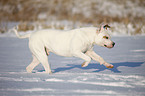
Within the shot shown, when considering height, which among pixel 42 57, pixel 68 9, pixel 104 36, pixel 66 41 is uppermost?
pixel 68 9

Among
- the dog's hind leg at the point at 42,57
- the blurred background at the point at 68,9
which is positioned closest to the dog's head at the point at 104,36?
the dog's hind leg at the point at 42,57

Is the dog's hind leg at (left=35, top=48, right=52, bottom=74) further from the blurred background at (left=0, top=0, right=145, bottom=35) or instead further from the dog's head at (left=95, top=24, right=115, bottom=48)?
the blurred background at (left=0, top=0, right=145, bottom=35)

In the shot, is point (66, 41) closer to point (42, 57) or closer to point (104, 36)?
point (42, 57)

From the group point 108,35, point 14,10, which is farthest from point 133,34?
point 14,10

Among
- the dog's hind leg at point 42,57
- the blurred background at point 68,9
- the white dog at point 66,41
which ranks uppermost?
the blurred background at point 68,9

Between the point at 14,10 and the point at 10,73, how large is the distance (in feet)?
174

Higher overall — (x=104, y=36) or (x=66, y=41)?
(x=104, y=36)

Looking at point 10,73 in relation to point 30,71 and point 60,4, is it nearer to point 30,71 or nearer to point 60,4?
point 30,71

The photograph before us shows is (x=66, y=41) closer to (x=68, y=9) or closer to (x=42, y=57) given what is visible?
(x=42, y=57)

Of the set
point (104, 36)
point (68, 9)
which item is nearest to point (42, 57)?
point (104, 36)

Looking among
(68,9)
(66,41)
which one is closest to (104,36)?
(66,41)

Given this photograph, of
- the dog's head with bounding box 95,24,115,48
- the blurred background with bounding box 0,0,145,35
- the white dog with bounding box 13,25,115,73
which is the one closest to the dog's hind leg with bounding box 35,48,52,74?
the white dog with bounding box 13,25,115,73

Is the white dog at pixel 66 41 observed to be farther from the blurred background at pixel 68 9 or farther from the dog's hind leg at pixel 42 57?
the blurred background at pixel 68 9

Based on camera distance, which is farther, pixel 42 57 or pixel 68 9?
pixel 68 9
